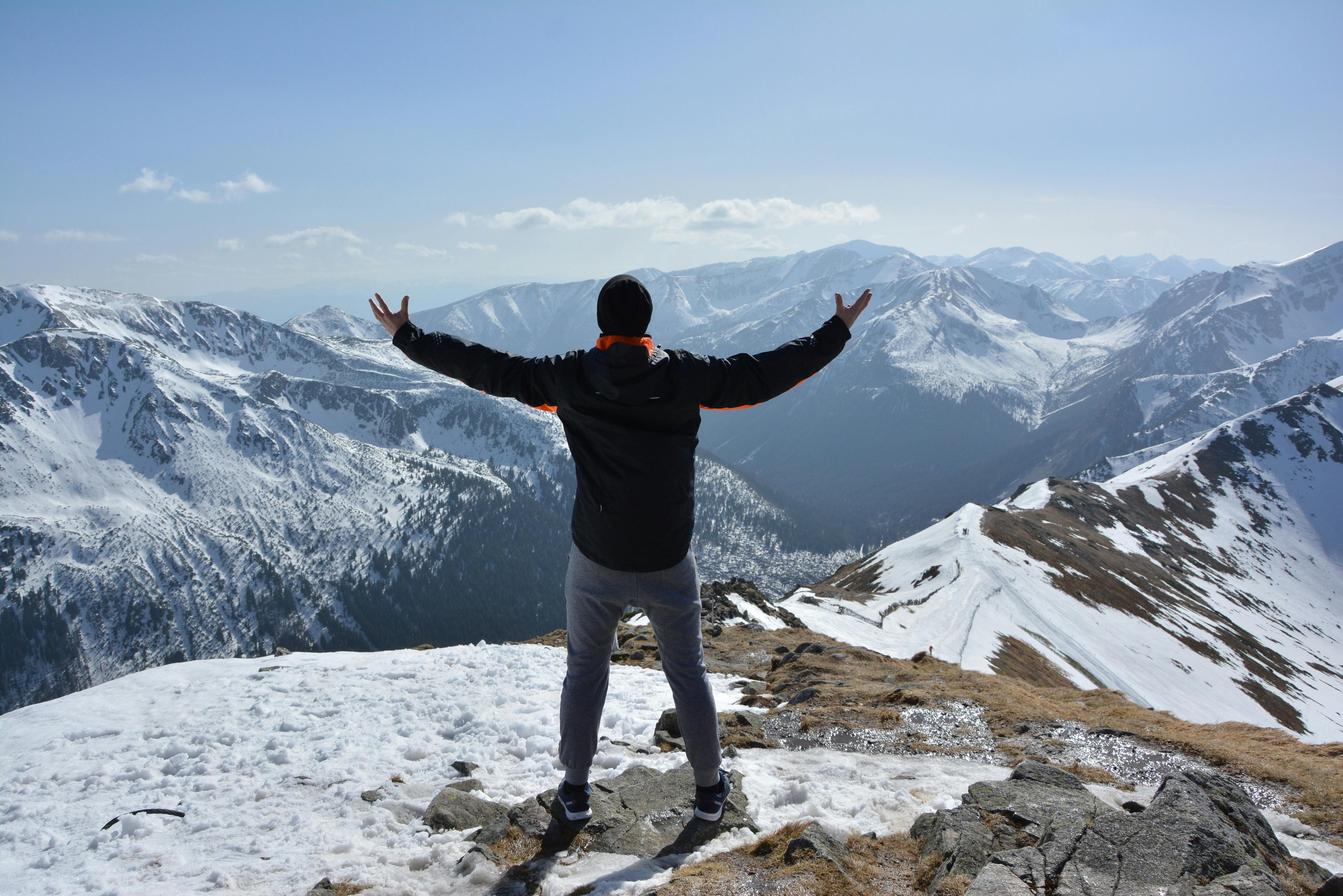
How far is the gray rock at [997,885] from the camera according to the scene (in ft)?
17.2

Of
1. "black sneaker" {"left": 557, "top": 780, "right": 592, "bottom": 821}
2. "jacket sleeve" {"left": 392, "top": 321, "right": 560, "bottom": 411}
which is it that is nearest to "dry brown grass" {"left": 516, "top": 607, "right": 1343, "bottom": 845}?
"black sneaker" {"left": 557, "top": 780, "right": 592, "bottom": 821}

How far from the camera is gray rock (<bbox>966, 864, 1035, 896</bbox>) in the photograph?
5.25m

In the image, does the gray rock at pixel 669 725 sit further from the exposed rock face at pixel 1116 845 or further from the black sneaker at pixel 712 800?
the exposed rock face at pixel 1116 845

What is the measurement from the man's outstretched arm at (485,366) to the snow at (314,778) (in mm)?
4649

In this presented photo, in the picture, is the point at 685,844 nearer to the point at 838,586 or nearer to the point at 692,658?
the point at 692,658

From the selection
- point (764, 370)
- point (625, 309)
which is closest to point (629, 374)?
point (625, 309)

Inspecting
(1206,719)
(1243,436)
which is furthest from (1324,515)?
(1206,719)

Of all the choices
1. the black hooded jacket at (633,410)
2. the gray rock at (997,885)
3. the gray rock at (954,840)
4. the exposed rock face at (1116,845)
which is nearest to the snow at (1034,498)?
the exposed rock face at (1116,845)

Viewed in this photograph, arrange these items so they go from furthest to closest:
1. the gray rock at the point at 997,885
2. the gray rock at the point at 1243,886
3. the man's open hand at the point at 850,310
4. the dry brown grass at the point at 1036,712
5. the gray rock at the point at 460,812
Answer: the dry brown grass at the point at 1036,712, the gray rock at the point at 460,812, the man's open hand at the point at 850,310, the gray rock at the point at 997,885, the gray rock at the point at 1243,886

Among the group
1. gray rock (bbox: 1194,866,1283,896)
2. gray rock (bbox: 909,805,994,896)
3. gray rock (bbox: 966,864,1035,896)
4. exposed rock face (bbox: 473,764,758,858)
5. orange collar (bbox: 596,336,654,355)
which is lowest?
exposed rock face (bbox: 473,764,758,858)

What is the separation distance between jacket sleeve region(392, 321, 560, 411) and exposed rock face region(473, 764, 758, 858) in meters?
4.55

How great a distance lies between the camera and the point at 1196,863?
5441 mm

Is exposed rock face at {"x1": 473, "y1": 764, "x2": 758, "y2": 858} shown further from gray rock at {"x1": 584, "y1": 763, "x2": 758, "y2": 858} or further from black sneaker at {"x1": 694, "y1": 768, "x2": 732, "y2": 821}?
black sneaker at {"x1": 694, "y1": 768, "x2": 732, "y2": 821}

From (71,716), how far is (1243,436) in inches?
9579
